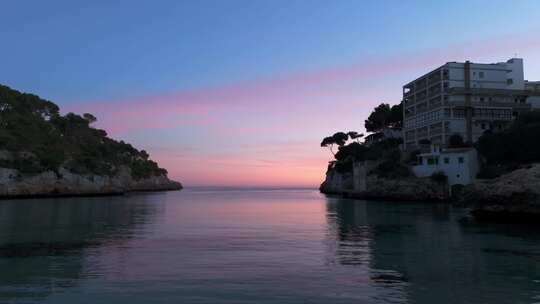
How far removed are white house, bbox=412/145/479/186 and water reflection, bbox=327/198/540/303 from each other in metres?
48.2

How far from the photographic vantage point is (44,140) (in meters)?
137

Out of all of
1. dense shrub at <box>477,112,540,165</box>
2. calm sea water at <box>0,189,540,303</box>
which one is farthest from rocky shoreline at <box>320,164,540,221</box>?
dense shrub at <box>477,112,540,165</box>

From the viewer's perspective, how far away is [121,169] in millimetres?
193000

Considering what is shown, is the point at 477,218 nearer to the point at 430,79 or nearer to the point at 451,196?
the point at 451,196

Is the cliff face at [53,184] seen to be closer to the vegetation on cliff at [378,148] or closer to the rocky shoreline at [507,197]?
the vegetation on cliff at [378,148]

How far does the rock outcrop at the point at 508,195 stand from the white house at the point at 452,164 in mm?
31726

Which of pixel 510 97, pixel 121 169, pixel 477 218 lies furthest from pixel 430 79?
pixel 121 169

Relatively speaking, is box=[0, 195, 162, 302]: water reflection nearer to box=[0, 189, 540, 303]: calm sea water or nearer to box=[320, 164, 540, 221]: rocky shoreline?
box=[0, 189, 540, 303]: calm sea water

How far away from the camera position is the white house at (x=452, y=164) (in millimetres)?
84000

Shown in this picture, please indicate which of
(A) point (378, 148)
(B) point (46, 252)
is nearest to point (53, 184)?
(A) point (378, 148)

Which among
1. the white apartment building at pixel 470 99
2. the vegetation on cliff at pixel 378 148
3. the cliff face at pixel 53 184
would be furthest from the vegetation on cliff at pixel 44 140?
the white apartment building at pixel 470 99

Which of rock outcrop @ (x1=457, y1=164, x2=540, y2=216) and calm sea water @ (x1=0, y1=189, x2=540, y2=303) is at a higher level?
rock outcrop @ (x1=457, y1=164, x2=540, y2=216)

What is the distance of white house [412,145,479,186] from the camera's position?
8400cm

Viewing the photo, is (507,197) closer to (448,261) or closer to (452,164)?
(448,261)
